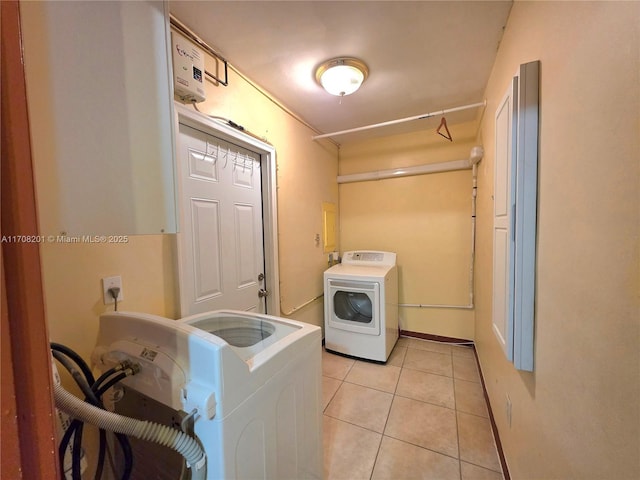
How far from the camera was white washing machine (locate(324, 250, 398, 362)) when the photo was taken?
8.05 feet

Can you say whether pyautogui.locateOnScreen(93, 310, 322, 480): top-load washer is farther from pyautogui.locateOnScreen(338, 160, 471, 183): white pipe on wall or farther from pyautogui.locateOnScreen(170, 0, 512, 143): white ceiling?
pyautogui.locateOnScreen(338, 160, 471, 183): white pipe on wall

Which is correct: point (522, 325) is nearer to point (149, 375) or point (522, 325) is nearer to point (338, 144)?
point (149, 375)

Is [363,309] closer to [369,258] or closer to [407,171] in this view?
[369,258]

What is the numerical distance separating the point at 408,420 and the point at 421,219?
205cm

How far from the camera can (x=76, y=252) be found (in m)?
1.01

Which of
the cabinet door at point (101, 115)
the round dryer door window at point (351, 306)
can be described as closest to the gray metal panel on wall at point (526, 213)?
the cabinet door at point (101, 115)

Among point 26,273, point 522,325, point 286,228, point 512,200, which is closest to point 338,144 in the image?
point 286,228

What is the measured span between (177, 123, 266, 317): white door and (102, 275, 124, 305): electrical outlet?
0.28 meters

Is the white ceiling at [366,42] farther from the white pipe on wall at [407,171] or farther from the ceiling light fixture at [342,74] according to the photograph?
the white pipe on wall at [407,171]

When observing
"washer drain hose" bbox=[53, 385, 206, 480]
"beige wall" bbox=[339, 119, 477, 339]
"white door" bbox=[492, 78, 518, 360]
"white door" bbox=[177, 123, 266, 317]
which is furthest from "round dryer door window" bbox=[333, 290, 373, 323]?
"washer drain hose" bbox=[53, 385, 206, 480]

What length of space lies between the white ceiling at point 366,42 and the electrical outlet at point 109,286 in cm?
139

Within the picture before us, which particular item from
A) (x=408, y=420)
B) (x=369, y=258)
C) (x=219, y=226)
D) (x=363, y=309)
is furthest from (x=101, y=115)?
(x=369, y=258)

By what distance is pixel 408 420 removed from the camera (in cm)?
177

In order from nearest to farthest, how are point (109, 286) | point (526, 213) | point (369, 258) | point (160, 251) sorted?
point (526, 213), point (109, 286), point (160, 251), point (369, 258)
